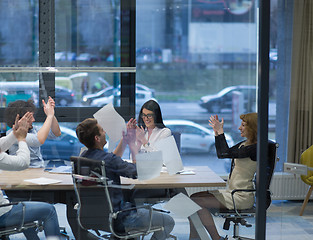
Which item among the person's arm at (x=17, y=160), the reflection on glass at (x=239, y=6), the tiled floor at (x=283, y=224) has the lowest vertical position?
the tiled floor at (x=283, y=224)

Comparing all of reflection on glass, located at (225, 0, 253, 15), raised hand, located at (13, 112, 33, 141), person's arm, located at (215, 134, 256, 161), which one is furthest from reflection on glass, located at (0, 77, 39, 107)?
reflection on glass, located at (225, 0, 253, 15)

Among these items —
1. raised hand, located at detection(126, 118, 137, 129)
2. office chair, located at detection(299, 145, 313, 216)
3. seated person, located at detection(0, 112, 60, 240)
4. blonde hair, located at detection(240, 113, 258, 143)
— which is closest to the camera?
seated person, located at detection(0, 112, 60, 240)

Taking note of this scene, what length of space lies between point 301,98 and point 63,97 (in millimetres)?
1709

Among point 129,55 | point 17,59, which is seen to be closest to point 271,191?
point 129,55

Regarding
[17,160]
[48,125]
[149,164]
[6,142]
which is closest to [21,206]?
[17,160]

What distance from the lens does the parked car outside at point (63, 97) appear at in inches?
142

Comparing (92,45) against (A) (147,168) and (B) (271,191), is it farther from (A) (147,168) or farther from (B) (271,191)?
(B) (271,191)

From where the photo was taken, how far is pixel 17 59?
11.8 feet

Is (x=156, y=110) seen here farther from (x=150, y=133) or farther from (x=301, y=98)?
(x=301, y=98)

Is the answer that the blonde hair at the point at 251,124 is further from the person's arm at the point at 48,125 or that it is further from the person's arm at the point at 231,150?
the person's arm at the point at 48,125

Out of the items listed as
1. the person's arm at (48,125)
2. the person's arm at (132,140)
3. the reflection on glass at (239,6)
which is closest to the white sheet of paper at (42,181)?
the person's arm at (48,125)

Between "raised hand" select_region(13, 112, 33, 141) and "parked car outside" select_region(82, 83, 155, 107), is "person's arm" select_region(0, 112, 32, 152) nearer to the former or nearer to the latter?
"raised hand" select_region(13, 112, 33, 141)

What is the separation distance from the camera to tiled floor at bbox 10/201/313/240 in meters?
3.73

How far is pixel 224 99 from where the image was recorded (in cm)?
371
